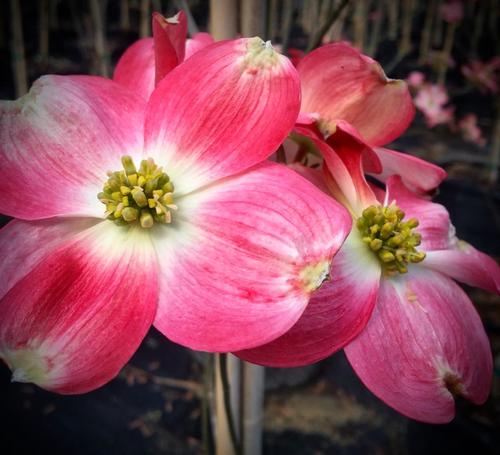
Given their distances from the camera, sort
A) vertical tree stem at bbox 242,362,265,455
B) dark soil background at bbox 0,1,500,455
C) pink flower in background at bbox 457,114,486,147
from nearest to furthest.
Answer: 1. vertical tree stem at bbox 242,362,265,455
2. dark soil background at bbox 0,1,500,455
3. pink flower in background at bbox 457,114,486,147

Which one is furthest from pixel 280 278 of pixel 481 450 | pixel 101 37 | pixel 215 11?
pixel 481 450

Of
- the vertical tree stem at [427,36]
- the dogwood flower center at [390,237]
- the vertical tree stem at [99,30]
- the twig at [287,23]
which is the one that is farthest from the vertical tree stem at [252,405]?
the vertical tree stem at [427,36]

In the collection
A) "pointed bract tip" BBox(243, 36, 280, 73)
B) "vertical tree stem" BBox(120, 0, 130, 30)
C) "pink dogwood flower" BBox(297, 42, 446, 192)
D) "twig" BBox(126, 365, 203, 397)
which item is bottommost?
"twig" BBox(126, 365, 203, 397)

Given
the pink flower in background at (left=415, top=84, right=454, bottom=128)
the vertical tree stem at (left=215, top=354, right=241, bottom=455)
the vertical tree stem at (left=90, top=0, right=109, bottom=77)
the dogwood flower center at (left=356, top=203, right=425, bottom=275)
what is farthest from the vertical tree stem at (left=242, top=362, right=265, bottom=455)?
the pink flower in background at (left=415, top=84, right=454, bottom=128)

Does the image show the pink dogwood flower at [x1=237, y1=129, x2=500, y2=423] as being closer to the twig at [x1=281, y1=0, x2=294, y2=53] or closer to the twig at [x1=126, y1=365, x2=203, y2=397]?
the twig at [x1=281, y1=0, x2=294, y2=53]

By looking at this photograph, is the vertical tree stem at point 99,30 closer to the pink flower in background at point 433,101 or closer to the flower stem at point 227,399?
the flower stem at point 227,399

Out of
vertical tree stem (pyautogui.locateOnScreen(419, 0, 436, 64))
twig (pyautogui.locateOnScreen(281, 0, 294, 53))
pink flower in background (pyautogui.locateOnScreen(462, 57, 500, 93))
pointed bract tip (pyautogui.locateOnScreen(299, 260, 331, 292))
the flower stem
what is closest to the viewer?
pointed bract tip (pyautogui.locateOnScreen(299, 260, 331, 292))

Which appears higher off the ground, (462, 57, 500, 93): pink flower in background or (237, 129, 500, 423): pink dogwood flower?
(237, 129, 500, 423): pink dogwood flower
